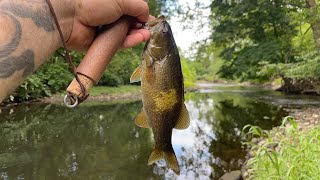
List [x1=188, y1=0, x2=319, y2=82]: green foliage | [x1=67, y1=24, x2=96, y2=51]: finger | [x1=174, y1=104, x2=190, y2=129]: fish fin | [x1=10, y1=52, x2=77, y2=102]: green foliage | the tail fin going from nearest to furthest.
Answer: [x1=67, y1=24, x2=96, y2=51]: finger < [x1=174, y1=104, x2=190, y2=129]: fish fin < the tail fin < [x1=10, y1=52, x2=77, y2=102]: green foliage < [x1=188, y1=0, x2=319, y2=82]: green foliage

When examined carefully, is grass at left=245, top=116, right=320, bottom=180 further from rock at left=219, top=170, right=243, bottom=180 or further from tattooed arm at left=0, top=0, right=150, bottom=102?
tattooed arm at left=0, top=0, right=150, bottom=102

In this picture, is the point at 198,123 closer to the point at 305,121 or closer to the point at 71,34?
the point at 305,121

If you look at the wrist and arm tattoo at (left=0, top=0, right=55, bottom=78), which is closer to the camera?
arm tattoo at (left=0, top=0, right=55, bottom=78)

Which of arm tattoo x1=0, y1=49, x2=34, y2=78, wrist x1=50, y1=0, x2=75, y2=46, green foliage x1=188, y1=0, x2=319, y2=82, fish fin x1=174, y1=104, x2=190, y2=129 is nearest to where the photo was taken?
arm tattoo x1=0, y1=49, x2=34, y2=78

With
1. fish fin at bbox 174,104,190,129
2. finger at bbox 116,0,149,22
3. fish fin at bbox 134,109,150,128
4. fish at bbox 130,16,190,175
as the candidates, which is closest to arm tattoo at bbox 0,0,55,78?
finger at bbox 116,0,149,22

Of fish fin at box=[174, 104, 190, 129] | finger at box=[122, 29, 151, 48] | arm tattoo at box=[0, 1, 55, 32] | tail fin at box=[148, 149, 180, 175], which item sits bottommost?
tail fin at box=[148, 149, 180, 175]

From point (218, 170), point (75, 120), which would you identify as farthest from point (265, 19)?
point (218, 170)
